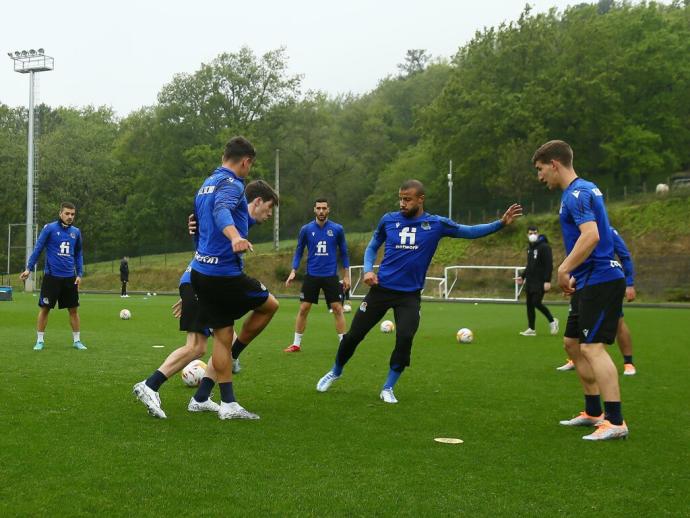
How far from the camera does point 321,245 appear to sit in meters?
13.5

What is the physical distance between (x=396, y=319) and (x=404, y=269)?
19.2 inches

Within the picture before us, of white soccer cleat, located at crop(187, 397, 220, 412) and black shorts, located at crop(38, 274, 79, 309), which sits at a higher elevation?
black shorts, located at crop(38, 274, 79, 309)

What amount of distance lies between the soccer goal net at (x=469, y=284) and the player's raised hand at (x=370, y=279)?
32.3m

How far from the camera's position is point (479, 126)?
2239 inches

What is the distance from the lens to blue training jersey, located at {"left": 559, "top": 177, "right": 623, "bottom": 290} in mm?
6207

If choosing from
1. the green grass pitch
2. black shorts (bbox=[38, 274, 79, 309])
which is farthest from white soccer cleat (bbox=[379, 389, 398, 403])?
black shorts (bbox=[38, 274, 79, 309])

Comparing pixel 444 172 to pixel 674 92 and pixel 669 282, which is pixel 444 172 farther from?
pixel 669 282

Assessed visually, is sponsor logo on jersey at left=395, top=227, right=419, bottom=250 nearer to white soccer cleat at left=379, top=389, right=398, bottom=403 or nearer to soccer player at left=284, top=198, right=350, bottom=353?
white soccer cleat at left=379, top=389, right=398, bottom=403

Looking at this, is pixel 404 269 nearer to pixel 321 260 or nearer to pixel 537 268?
pixel 321 260

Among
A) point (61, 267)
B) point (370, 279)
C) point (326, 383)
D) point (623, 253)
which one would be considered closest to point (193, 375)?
point (326, 383)

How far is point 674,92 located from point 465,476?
2245 inches

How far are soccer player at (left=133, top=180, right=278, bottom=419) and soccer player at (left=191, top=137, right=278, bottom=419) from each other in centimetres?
17

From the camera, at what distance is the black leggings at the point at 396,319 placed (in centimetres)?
780

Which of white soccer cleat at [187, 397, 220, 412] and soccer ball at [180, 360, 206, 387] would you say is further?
soccer ball at [180, 360, 206, 387]
